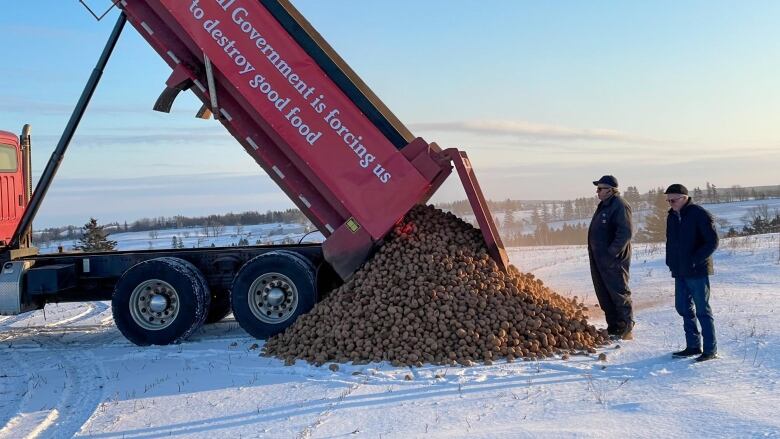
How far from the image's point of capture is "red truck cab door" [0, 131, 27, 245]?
9.28m

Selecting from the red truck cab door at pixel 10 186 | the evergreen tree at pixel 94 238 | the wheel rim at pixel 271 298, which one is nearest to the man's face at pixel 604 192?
the wheel rim at pixel 271 298

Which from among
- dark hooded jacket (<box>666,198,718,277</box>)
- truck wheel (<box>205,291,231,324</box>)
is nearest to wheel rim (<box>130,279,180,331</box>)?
truck wheel (<box>205,291,231,324</box>)

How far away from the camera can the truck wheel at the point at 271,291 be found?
7.66m

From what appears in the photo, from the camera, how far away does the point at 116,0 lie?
7.77m

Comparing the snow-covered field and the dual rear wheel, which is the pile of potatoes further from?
the dual rear wheel

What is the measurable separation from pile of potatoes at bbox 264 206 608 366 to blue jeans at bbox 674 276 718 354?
2.98ft

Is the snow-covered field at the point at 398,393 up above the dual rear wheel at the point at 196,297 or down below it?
below

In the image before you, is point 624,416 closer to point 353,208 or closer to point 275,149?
point 353,208

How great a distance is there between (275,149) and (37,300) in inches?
160

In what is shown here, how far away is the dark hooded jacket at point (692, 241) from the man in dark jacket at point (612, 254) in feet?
2.59

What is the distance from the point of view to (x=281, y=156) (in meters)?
7.80

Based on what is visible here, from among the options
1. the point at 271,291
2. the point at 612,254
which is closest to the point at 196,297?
the point at 271,291

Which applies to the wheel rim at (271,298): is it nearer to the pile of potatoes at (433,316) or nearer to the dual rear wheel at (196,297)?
the dual rear wheel at (196,297)

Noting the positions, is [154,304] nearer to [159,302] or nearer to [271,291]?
[159,302]
